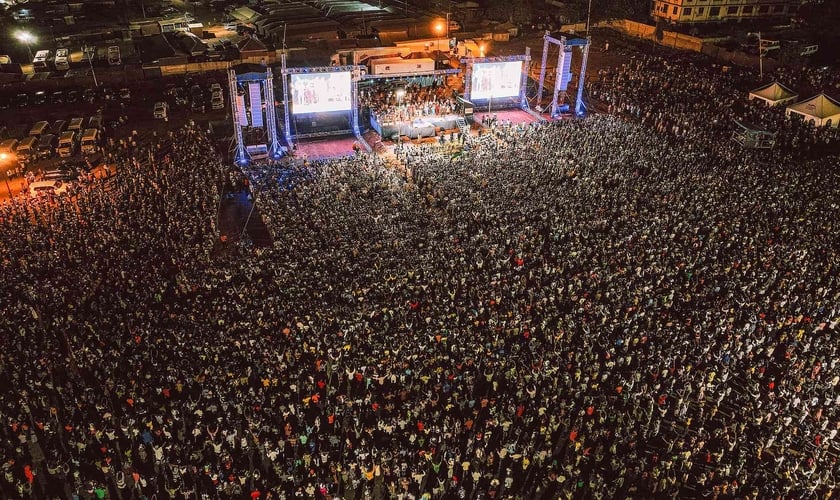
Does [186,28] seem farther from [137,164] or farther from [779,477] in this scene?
[779,477]

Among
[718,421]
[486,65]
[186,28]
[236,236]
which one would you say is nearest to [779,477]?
[718,421]

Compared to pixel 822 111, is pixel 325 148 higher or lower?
lower

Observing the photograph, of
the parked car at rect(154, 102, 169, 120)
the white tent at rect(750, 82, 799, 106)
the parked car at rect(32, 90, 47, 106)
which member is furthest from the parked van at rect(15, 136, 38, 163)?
the white tent at rect(750, 82, 799, 106)

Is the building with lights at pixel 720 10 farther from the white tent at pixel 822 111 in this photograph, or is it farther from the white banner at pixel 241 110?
the white banner at pixel 241 110

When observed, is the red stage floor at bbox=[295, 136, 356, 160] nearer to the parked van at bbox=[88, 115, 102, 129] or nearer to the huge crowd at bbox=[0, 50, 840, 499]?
the huge crowd at bbox=[0, 50, 840, 499]

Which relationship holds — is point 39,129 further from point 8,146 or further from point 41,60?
point 41,60

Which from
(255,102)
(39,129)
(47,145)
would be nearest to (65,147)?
(47,145)

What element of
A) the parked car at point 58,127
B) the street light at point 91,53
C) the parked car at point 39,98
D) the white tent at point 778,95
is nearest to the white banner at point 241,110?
the parked car at point 58,127
